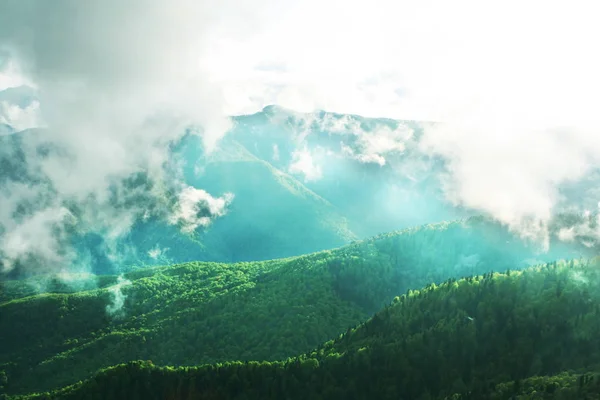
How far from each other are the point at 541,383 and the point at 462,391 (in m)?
30.6

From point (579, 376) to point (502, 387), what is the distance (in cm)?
2497

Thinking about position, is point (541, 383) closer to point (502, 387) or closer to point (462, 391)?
point (502, 387)

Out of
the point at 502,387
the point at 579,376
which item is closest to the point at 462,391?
the point at 502,387

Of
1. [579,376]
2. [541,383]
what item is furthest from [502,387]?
[579,376]

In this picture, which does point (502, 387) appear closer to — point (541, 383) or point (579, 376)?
point (541, 383)

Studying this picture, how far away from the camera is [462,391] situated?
19938 centimetres

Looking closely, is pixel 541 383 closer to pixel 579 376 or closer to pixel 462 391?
pixel 579 376

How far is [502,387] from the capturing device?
184250mm

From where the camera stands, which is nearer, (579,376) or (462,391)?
(579,376)

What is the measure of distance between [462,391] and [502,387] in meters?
19.1

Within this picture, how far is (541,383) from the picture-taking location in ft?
588

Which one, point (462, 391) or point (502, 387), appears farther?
point (462, 391)

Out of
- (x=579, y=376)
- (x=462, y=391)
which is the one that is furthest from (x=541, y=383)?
(x=462, y=391)

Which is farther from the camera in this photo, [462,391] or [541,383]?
Answer: [462,391]
